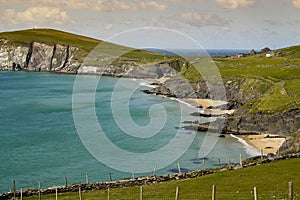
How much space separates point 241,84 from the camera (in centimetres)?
12394

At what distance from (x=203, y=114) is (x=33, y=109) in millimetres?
50918

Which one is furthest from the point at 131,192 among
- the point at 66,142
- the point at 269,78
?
the point at 269,78

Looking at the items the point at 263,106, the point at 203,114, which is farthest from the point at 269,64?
the point at 263,106

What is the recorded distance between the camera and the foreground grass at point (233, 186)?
28.0 meters

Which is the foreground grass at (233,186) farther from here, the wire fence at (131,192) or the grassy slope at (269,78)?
the grassy slope at (269,78)

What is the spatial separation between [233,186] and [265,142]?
46.0 meters

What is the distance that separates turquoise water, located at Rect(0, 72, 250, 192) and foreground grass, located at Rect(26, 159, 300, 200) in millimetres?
21626

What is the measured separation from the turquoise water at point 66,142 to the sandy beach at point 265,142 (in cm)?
298

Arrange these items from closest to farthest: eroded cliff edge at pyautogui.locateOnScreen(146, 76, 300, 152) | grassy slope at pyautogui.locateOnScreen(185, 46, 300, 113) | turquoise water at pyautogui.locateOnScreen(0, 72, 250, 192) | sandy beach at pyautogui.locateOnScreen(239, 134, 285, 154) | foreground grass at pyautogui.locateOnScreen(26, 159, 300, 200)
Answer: foreground grass at pyautogui.locateOnScreen(26, 159, 300, 200) → turquoise water at pyautogui.locateOnScreen(0, 72, 250, 192) → sandy beach at pyautogui.locateOnScreen(239, 134, 285, 154) → eroded cliff edge at pyautogui.locateOnScreen(146, 76, 300, 152) → grassy slope at pyautogui.locateOnScreen(185, 46, 300, 113)

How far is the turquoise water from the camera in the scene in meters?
59.8

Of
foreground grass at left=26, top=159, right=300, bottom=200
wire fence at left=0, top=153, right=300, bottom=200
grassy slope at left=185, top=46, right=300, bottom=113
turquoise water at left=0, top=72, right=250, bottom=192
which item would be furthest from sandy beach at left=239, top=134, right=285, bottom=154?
foreground grass at left=26, top=159, right=300, bottom=200

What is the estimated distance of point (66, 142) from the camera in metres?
80.1

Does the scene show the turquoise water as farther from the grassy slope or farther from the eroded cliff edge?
the grassy slope

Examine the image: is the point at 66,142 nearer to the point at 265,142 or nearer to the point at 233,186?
the point at 265,142
